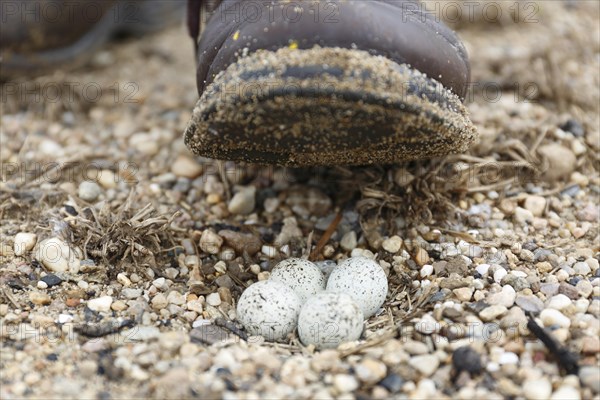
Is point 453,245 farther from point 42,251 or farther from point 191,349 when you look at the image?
point 42,251

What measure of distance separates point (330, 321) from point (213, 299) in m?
0.33

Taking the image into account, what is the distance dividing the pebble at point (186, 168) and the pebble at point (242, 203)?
0.19 metres

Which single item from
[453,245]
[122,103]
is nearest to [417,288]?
[453,245]

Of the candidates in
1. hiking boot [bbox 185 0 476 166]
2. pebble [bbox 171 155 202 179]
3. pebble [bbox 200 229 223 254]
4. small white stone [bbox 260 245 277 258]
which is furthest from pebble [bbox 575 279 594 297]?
pebble [bbox 171 155 202 179]

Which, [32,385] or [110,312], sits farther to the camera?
[110,312]

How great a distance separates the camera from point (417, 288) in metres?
1.56

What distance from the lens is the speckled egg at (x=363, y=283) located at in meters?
1.47

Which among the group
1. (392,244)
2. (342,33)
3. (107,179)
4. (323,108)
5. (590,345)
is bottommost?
(107,179)

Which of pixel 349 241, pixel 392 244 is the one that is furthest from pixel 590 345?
pixel 349 241

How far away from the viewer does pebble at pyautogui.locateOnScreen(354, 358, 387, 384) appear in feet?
4.09

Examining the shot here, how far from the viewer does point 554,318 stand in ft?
4.48

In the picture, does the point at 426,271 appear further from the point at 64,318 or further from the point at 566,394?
the point at 64,318

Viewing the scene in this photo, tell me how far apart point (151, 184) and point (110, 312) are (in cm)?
59

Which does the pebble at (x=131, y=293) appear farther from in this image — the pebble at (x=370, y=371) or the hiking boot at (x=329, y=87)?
the pebble at (x=370, y=371)
